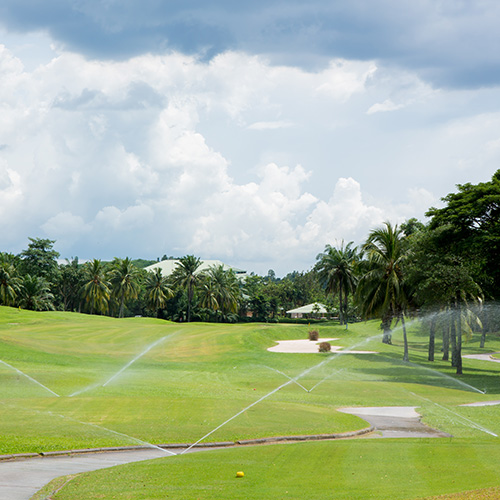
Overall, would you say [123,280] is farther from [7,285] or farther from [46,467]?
[46,467]

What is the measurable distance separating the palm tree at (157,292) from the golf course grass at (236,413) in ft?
192

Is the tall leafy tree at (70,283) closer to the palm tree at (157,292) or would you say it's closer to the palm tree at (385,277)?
the palm tree at (157,292)

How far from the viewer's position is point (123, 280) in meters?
112

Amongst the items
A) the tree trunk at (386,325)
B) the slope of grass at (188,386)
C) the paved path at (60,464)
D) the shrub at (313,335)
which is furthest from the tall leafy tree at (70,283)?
the paved path at (60,464)

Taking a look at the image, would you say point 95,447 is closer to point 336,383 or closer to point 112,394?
point 112,394

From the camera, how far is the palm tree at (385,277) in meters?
52.9

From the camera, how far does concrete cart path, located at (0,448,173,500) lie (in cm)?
1180

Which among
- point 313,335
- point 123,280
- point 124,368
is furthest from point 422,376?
point 123,280

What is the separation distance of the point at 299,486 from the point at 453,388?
27.3 m

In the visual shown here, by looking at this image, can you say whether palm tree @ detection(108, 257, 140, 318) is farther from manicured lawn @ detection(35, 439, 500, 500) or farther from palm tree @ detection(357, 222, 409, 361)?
manicured lawn @ detection(35, 439, 500, 500)

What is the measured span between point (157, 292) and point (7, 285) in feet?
94.7

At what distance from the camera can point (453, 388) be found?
3609 centimetres

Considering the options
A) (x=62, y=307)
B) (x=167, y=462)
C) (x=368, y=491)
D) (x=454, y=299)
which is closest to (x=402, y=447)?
(x=368, y=491)

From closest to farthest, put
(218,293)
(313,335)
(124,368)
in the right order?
(124,368), (313,335), (218,293)
